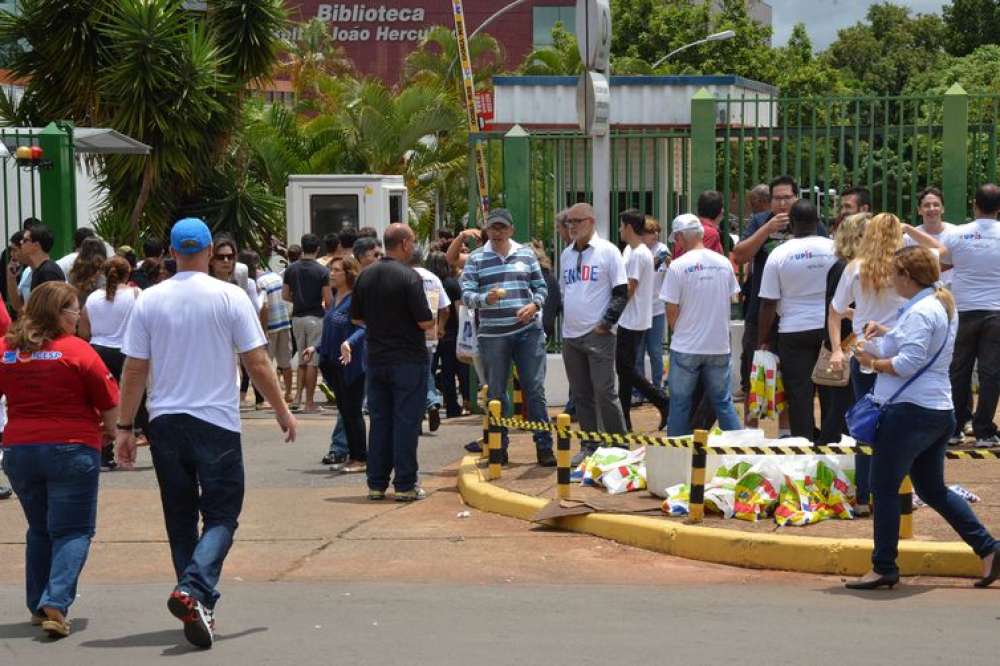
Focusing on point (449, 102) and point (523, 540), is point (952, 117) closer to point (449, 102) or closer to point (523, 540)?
point (523, 540)

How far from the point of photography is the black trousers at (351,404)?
1237cm

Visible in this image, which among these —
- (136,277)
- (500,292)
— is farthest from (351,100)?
(500,292)

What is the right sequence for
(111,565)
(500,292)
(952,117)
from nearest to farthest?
(111,565) < (500,292) < (952,117)

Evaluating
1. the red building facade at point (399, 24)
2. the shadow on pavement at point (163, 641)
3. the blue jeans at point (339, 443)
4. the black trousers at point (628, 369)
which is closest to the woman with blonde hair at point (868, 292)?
the black trousers at point (628, 369)

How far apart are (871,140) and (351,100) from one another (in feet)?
84.2

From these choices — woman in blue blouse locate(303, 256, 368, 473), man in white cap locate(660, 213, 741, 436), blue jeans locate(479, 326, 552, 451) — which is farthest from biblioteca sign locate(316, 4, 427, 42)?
man in white cap locate(660, 213, 741, 436)

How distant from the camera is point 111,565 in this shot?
9070mm

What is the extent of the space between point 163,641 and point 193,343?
1.33m

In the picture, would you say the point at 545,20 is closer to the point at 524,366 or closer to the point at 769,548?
the point at 524,366

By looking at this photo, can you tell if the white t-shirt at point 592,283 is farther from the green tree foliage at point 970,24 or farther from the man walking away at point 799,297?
the green tree foliage at point 970,24

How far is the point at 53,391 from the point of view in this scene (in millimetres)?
7238

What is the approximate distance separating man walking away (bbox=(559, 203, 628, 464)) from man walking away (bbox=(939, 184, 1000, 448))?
2.47 m

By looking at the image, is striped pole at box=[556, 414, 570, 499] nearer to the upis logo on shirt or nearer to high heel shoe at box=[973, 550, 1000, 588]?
the upis logo on shirt

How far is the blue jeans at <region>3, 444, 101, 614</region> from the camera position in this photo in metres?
7.19
